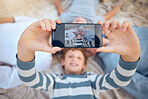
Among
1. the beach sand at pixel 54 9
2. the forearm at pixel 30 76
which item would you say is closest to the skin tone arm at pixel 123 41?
the forearm at pixel 30 76

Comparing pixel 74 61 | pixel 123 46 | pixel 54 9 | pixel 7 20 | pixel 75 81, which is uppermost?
pixel 54 9

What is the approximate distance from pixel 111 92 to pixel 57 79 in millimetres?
424

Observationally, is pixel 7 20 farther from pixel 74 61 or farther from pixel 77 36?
pixel 77 36

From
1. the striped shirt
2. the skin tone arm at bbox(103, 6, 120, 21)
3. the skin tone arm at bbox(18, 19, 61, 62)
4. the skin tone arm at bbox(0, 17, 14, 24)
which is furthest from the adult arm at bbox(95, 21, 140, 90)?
the skin tone arm at bbox(0, 17, 14, 24)

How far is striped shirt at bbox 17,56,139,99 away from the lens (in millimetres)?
655

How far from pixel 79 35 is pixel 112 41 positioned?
0.53 ft

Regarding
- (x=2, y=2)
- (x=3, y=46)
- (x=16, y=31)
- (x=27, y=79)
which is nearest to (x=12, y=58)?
(x=3, y=46)

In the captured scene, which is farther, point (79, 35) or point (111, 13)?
point (111, 13)

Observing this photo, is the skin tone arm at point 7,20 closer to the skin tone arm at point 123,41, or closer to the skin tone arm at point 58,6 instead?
the skin tone arm at point 58,6

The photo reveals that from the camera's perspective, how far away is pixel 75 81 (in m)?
0.87

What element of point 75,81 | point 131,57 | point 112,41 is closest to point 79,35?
point 112,41

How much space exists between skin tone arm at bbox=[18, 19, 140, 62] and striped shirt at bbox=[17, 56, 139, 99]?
0.05 meters

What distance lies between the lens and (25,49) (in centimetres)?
60

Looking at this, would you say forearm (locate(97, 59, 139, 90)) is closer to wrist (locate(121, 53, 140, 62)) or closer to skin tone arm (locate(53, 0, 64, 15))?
wrist (locate(121, 53, 140, 62))
